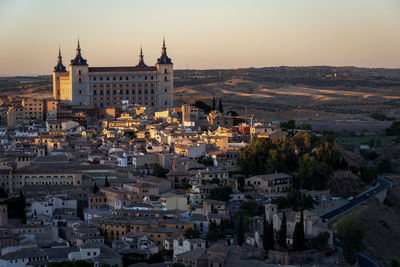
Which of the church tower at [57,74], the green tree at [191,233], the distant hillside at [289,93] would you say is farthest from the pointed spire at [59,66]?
the green tree at [191,233]

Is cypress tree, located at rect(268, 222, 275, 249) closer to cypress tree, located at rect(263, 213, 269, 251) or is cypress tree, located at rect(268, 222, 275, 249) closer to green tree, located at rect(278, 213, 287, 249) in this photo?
cypress tree, located at rect(263, 213, 269, 251)

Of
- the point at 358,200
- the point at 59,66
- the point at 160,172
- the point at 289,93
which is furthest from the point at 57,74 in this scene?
the point at 289,93

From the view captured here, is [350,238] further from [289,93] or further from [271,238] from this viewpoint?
[289,93]

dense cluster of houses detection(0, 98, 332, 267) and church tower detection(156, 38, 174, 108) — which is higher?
church tower detection(156, 38, 174, 108)

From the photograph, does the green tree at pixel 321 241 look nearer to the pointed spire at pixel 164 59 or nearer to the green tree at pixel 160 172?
the green tree at pixel 160 172

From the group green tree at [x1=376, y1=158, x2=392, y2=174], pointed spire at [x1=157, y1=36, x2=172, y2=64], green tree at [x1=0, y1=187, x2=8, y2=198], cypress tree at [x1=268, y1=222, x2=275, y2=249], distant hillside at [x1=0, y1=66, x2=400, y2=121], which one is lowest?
distant hillside at [x1=0, y1=66, x2=400, y2=121]

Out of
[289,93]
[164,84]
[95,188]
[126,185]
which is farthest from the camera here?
[289,93]

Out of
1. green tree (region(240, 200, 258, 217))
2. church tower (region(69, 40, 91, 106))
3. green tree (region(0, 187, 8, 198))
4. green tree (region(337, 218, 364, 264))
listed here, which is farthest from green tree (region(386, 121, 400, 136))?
green tree (region(0, 187, 8, 198))
